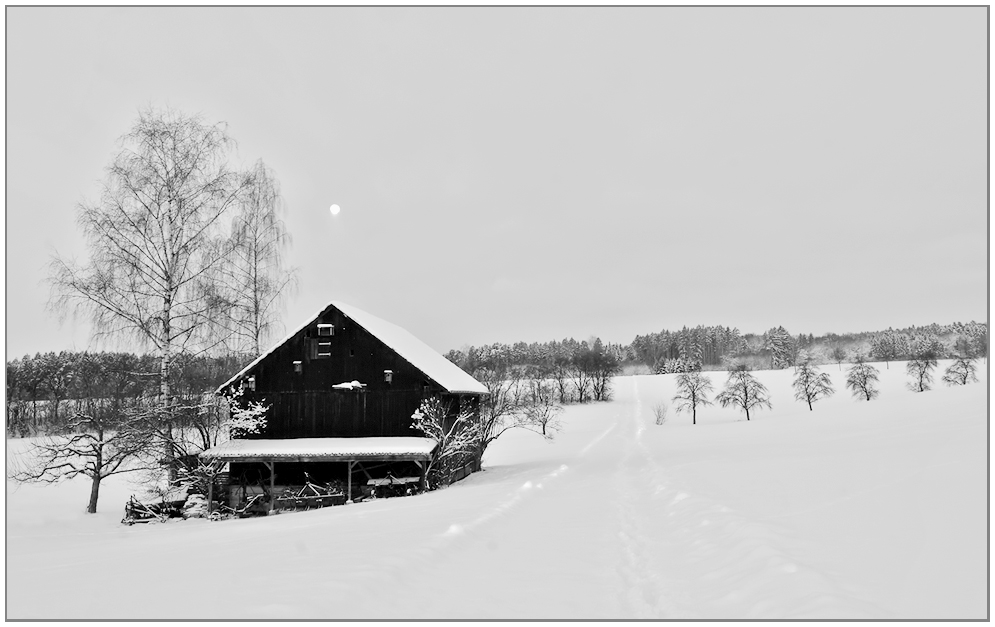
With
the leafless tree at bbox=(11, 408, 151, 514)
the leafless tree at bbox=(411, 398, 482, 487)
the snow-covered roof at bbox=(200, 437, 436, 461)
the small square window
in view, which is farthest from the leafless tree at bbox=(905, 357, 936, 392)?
the leafless tree at bbox=(11, 408, 151, 514)

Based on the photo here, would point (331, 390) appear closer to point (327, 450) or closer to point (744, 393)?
point (327, 450)

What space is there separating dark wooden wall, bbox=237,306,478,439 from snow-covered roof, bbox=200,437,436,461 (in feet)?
2.68

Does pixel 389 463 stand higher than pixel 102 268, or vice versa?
pixel 102 268

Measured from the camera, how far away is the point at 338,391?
77.7ft

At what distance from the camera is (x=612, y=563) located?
8453 mm

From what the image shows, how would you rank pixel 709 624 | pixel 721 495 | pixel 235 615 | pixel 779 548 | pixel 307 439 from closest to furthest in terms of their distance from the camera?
1. pixel 235 615
2. pixel 709 624
3. pixel 779 548
4. pixel 721 495
5. pixel 307 439

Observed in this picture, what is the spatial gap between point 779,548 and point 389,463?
18.0 metres

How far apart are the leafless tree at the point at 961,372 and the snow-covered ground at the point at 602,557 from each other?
61.9m

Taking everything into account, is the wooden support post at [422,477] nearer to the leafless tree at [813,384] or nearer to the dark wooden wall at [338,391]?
the dark wooden wall at [338,391]

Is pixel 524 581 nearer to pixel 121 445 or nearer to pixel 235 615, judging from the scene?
pixel 235 615

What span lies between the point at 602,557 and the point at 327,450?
1516 cm

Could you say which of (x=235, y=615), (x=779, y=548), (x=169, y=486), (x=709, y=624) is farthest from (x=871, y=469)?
(x=169, y=486)

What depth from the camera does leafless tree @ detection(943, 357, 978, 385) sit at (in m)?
65.8

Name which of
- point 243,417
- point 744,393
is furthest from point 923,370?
point 243,417
